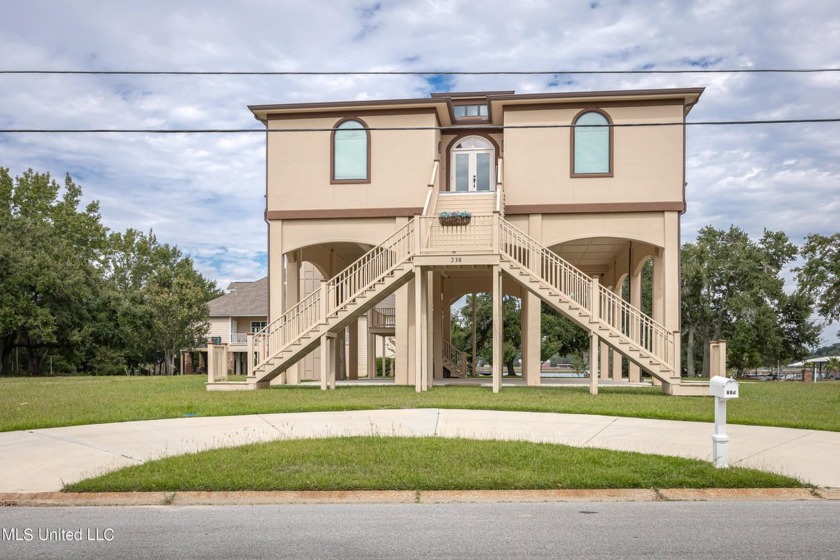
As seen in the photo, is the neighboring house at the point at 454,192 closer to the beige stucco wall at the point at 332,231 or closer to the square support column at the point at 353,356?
the beige stucco wall at the point at 332,231

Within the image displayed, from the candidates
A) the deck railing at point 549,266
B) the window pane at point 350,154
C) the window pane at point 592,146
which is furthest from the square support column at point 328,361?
the window pane at point 592,146

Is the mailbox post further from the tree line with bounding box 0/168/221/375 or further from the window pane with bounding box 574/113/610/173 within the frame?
the tree line with bounding box 0/168/221/375

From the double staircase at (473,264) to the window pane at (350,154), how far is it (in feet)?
11.1

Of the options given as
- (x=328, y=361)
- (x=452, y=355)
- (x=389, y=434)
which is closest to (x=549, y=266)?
(x=328, y=361)

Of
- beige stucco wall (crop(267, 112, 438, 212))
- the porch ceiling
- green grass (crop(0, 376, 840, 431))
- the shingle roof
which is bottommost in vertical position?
green grass (crop(0, 376, 840, 431))

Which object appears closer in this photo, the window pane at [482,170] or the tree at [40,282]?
the window pane at [482,170]

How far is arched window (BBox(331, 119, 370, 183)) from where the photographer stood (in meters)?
25.0

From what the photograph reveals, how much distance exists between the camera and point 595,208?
2395 centimetres

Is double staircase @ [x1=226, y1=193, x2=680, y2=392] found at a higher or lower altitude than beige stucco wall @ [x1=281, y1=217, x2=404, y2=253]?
lower

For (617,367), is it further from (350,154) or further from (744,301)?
(744,301)

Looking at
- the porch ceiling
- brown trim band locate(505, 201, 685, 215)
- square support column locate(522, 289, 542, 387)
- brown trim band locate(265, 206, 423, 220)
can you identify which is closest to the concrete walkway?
square support column locate(522, 289, 542, 387)

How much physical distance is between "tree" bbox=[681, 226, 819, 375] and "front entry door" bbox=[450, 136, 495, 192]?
112 ft

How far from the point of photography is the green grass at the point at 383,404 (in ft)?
46.0

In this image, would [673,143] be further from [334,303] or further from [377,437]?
[377,437]
